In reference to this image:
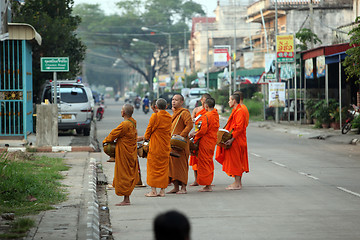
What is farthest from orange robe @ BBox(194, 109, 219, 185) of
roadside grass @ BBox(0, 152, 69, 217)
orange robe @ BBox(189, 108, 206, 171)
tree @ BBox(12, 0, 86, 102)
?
tree @ BBox(12, 0, 86, 102)

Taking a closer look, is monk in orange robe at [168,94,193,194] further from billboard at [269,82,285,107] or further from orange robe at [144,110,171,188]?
billboard at [269,82,285,107]

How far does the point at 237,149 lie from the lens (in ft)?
39.6

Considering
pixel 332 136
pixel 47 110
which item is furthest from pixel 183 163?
pixel 332 136

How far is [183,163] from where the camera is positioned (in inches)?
451

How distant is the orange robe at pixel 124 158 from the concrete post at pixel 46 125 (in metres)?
9.08

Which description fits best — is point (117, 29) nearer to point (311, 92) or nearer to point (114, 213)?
point (311, 92)

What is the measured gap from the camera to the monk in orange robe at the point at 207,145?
460 inches

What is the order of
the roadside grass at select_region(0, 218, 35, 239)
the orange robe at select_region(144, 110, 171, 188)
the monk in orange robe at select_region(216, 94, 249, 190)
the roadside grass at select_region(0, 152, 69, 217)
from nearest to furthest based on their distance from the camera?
the roadside grass at select_region(0, 218, 35, 239), the roadside grass at select_region(0, 152, 69, 217), the orange robe at select_region(144, 110, 171, 188), the monk in orange robe at select_region(216, 94, 249, 190)

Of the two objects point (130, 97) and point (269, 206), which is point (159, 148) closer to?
point (269, 206)

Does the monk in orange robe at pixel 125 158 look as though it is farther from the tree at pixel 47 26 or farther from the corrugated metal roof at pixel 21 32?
the tree at pixel 47 26

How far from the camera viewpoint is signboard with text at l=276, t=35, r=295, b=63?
108 feet

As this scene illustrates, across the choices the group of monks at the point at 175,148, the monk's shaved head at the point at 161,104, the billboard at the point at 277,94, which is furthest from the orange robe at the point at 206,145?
the billboard at the point at 277,94

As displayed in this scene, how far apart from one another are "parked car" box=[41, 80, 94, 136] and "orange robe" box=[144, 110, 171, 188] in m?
13.7

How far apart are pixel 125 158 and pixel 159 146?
0.80 meters
